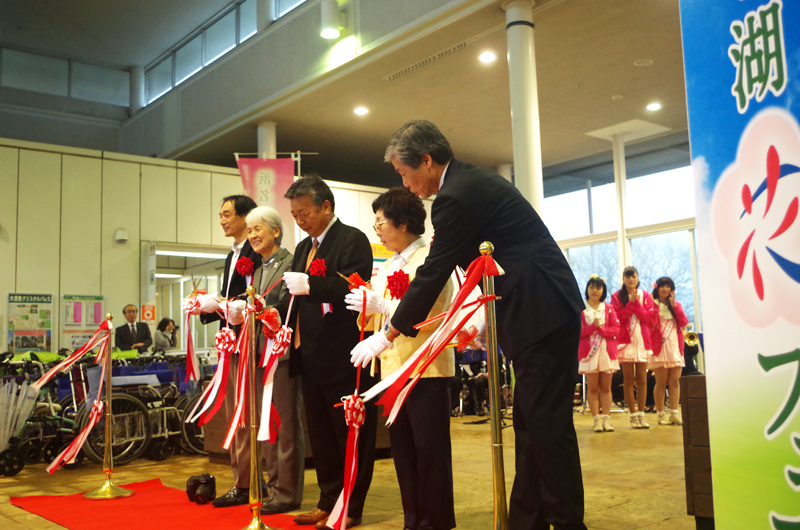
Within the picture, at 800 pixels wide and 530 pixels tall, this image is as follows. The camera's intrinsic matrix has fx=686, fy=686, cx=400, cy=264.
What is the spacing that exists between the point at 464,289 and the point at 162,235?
9.88 m

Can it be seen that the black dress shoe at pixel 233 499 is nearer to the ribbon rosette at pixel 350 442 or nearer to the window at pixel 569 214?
the ribbon rosette at pixel 350 442

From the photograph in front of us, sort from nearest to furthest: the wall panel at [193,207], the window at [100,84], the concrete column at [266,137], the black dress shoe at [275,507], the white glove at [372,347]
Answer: the white glove at [372,347]
the black dress shoe at [275,507]
the concrete column at [266,137]
the wall panel at [193,207]
the window at [100,84]

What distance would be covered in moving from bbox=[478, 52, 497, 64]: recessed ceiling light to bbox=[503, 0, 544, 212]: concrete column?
1.24m

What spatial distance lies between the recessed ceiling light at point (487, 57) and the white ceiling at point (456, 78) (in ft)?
0.29

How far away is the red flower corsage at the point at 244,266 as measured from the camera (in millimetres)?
3371

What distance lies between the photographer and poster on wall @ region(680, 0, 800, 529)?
1.41 metres

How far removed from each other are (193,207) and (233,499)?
8.41 m

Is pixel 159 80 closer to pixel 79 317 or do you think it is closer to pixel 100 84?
pixel 100 84

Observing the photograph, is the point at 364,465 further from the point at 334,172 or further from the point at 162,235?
the point at 334,172

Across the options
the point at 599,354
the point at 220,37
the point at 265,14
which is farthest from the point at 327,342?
the point at 220,37

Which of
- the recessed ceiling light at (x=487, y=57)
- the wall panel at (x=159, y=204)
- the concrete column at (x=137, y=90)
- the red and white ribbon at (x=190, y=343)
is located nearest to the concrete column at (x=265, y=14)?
the wall panel at (x=159, y=204)

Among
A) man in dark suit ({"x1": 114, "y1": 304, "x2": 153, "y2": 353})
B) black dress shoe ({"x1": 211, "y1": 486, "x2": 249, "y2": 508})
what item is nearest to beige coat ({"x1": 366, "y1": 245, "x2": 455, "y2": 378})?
black dress shoe ({"x1": 211, "y1": 486, "x2": 249, "y2": 508})

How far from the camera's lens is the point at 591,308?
679 centimetres

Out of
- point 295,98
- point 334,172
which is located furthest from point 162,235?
point 334,172
